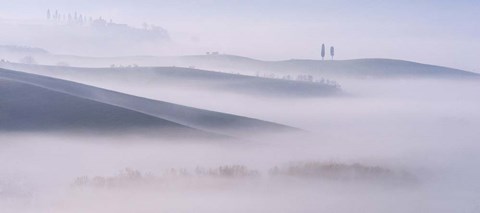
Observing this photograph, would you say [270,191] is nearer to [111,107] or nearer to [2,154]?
[2,154]

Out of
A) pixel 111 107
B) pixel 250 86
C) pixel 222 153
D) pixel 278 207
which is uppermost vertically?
pixel 250 86

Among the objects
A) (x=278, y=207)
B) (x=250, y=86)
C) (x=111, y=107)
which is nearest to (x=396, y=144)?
(x=111, y=107)

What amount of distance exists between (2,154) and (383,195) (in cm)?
1554

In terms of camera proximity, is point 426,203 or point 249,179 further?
point 249,179

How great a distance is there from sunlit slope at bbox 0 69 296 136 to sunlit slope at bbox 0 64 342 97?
26.8 m

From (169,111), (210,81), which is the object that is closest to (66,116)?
(169,111)

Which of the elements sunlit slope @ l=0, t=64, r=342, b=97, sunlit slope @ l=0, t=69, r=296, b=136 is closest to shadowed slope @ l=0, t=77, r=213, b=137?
sunlit slope @ l=0, t=69, r=296, b=136

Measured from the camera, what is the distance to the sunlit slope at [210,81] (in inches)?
3317

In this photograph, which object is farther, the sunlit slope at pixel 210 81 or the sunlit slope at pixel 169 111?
the sunlit slope at pixel 210 81

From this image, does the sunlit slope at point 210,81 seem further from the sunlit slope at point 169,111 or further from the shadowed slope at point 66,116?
the shadowed slope at point 66,116

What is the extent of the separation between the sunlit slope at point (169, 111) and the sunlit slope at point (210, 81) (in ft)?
88.0

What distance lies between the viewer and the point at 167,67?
91625 millimetres

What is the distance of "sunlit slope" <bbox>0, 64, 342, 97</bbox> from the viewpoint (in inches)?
3317

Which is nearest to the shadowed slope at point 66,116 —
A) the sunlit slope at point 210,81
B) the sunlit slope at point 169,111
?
the sunlit slope at point 169,111
